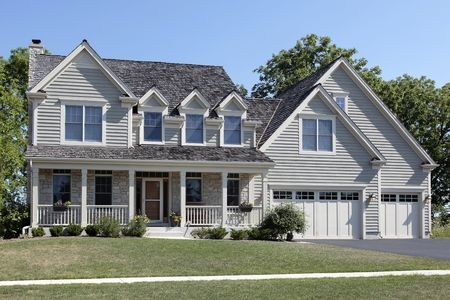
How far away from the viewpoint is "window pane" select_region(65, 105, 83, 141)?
94.8ft

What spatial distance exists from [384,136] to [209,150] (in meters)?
10.3

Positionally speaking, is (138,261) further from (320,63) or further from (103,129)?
(320,63)

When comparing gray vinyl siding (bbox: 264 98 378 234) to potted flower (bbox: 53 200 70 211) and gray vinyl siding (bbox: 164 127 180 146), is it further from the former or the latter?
potted flower (bbox: 53 200 70 211)

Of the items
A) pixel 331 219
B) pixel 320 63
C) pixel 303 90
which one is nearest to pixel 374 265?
pixel 331 219

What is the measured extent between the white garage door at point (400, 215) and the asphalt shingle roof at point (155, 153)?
807cm

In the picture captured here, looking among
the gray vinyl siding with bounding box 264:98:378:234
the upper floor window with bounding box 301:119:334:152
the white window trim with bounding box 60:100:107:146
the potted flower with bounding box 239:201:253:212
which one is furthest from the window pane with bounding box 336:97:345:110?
the white window trim with bounding box 60:100:107:146

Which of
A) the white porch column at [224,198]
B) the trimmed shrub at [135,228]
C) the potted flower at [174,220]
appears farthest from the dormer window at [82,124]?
the white porch column at [224,198]

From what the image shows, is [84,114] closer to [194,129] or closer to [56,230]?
[194,129]

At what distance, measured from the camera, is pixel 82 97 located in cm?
2902

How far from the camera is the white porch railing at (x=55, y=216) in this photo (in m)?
27.7

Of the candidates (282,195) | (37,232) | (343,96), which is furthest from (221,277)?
(343,96)

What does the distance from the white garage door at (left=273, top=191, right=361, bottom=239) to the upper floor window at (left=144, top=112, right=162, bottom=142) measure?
643 cm

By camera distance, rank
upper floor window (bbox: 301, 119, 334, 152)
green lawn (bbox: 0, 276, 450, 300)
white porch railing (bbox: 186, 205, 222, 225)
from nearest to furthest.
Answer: green lawn (bbox: 0, 276, 450, 300), white porch railing (bbox: 186, 205, 222, 225), upper floor window (bbox: 301, 119, 334, 152)

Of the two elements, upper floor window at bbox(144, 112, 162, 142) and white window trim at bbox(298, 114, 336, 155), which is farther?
white window trim at bbox(298, 114, 336, 155)
